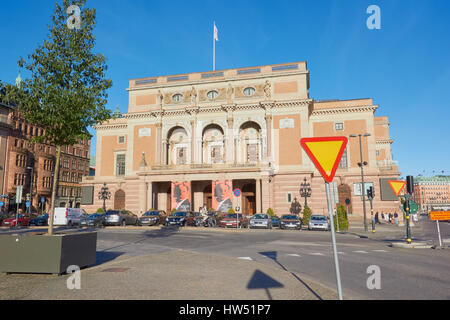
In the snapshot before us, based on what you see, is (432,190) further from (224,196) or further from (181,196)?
(181,196)

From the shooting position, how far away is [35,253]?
329 inches

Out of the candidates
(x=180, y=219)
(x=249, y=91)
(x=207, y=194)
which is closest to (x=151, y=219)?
(x=180, y=219)

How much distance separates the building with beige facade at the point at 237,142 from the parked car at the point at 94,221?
41.4ft

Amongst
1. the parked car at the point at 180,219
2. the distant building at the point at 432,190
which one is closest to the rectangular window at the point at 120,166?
the parked car at the point at 180,219

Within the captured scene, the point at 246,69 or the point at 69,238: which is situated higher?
the point at 246,69

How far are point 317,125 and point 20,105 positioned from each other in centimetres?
4364

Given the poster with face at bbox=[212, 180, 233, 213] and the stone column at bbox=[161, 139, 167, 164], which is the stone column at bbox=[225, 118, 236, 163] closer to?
the poster with face at bbox=[212, 180, 233, 213]

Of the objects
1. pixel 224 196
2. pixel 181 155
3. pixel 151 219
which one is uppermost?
pixel 181 155

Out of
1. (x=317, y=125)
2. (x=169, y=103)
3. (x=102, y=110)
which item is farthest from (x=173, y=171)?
(x=102, y=110)

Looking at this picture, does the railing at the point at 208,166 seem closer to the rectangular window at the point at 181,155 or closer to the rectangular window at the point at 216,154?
the rectangular window at the point at 181,155

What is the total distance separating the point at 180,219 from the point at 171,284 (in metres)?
25.5
